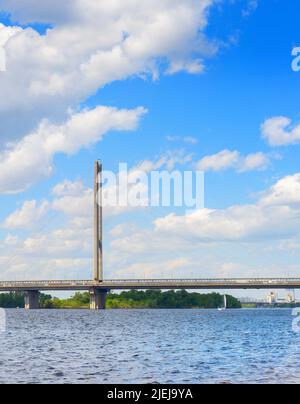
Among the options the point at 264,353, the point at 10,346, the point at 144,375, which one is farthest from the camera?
the point at 10,346

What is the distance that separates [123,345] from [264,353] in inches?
682

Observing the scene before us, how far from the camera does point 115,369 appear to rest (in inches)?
2062

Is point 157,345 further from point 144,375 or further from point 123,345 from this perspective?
point 144,375

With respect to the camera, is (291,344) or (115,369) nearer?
(115,369)

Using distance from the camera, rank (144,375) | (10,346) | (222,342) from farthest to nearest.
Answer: (222,342) → (10,346) → (144,375)

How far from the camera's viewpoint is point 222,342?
8381 centimetres
